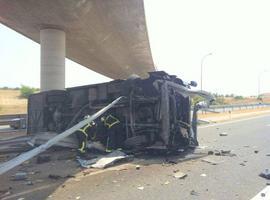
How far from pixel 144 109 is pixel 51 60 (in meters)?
16.7

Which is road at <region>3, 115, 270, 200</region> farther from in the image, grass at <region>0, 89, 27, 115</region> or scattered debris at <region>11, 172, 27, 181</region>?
grass at <region>0, 89, 27, 115</region>

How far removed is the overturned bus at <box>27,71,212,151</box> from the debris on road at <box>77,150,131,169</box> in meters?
0.70

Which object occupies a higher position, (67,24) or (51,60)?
(67,24)

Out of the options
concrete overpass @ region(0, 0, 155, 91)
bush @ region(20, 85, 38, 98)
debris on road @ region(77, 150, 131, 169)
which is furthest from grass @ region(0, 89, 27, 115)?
debris on road @ region(77, 150, 131, 169)

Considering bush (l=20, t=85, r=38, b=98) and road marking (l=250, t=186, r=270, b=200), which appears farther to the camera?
bush (l=20, t=85, r=38, b=98)

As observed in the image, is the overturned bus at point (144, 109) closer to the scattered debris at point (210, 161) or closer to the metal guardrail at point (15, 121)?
the scattered debris at point (210, 161)

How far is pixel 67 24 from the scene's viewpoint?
25.8m

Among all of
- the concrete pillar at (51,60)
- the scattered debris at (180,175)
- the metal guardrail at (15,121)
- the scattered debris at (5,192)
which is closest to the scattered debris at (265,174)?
the scattered debris at (180,175)

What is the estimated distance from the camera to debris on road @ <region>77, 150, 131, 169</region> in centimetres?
809

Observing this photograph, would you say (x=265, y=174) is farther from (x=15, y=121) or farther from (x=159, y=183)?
(x=15, y=121)

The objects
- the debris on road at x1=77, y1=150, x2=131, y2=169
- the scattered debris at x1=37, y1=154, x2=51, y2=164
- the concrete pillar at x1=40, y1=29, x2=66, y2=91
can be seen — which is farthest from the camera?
the concrete pillar at x1=40, y1=29, x2=66, y2=91

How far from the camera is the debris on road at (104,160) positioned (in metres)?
8.09

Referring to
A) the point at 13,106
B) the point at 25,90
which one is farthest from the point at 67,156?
the point at 25,90

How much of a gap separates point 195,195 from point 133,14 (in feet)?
70.6
